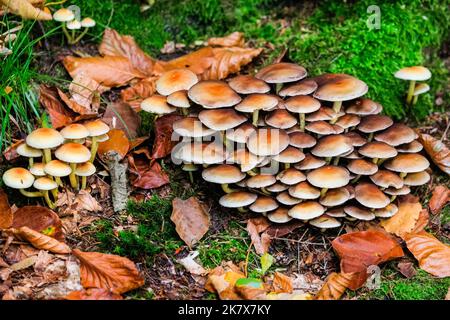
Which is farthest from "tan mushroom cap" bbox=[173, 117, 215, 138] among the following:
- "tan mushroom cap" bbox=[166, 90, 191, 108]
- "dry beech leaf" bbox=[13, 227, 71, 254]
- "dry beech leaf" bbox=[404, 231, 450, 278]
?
"dry beech leaf" bbox=[404, 231, 450, 278]

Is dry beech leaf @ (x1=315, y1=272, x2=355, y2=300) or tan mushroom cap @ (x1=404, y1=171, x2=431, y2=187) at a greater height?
tan mushroom cap @ (x1=404, y1=171, x2=431, y2=187)

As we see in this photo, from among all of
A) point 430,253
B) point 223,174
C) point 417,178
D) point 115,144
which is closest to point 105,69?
point 115,144

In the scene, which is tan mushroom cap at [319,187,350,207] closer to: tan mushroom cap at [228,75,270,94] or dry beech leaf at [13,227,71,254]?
tan mushroom cap at [228,75,270,94]

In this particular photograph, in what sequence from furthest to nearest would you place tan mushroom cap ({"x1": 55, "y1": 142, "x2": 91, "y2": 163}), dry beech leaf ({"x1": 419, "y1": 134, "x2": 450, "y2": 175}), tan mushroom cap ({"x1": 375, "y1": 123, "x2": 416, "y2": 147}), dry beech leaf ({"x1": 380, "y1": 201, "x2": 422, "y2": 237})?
dry beech leaf ({"x1": 419, "y1": 134, "x2": 450, "y2": 175}) < dry beech leaf ({"x1": 380, "y1": 201, "x2": 422, "y2": 237}) < tan mushroom cap ({"x1": 375, "y1": 123, "x2": 416, "y2": 147}) < tan mushroom cap ({"x1": 55, "y1": 142, "x2": 91, "y2": 163})

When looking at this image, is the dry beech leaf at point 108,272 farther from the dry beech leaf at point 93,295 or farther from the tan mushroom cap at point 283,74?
the tan mushroom cap at point 283,74

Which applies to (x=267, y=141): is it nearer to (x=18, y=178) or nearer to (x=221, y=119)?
(x=221, y=119)
